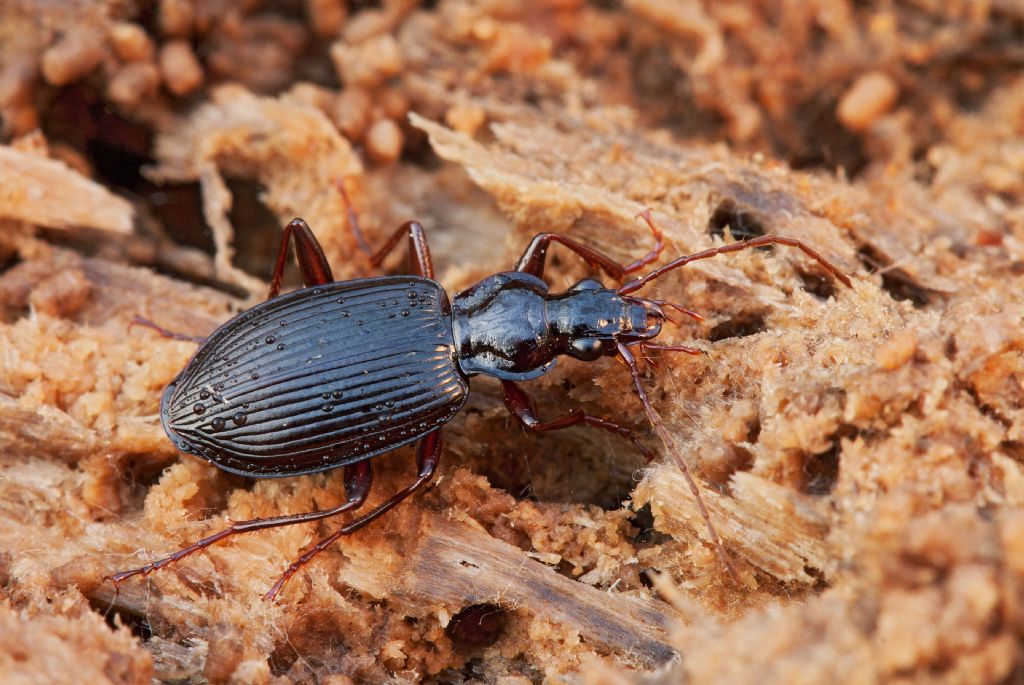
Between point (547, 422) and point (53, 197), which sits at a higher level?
point (53, 197)

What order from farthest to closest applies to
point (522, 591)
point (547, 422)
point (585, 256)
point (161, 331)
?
point (161, 331) < point (585, 256) < point (547, 422) < point (522, 591)

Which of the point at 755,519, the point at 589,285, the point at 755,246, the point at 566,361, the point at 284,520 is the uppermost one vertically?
the point at 755,246

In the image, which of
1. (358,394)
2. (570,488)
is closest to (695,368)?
(570,488)

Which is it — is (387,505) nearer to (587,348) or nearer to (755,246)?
(587,348)

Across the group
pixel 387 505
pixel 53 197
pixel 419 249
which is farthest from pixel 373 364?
pixel 53 197

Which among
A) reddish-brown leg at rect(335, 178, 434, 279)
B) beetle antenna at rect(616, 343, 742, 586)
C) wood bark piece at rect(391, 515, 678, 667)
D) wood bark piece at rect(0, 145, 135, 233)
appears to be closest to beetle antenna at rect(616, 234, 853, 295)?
beetle antenna at rect(616, 343, 742, 586)
